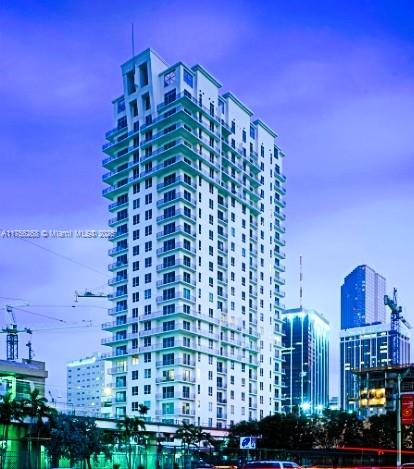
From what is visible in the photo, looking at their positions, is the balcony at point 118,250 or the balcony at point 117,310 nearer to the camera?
the balcony at point 117,310

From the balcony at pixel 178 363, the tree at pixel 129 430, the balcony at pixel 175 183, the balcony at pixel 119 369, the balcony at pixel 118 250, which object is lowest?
the tree at pixel 129 430

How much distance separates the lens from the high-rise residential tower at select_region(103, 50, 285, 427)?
10631cm

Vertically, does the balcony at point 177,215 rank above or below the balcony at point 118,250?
above

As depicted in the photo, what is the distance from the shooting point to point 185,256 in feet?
355

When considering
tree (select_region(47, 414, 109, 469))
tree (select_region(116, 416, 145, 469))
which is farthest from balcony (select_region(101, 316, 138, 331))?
tree (select_region(47, 414, 109, 469))

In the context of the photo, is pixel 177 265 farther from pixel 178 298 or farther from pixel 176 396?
pixel 176 396

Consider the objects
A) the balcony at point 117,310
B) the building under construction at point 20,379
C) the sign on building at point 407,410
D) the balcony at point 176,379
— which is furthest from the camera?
the balcony at point 117,310

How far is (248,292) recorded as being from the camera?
124062mm

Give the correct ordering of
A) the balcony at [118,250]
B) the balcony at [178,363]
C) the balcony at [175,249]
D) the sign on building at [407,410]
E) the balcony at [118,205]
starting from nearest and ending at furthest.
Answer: the sign on building at [407,410] → the balcony at [178,363] → the balcony at [175,249] → the balcony at [118,250] → the balcony at [118,205]

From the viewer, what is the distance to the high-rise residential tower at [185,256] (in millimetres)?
106312

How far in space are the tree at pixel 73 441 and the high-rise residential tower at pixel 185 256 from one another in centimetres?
5096

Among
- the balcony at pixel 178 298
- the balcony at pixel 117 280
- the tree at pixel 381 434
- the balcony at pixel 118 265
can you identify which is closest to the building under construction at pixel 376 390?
the tree at pixel 381 434

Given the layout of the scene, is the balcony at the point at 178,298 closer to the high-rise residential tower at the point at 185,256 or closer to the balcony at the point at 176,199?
the high-rise residential tower at the point at 185,256

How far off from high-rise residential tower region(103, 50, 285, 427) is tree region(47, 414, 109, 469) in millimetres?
50957
